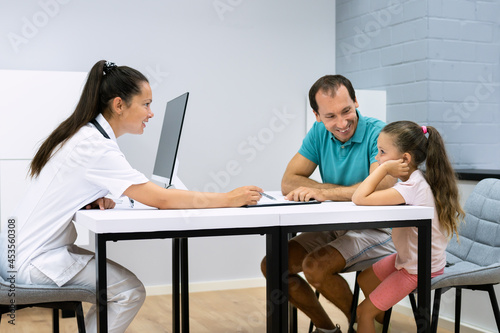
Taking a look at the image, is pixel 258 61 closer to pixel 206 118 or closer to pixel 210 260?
pixel 206 118

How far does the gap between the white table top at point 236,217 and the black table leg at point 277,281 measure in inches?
1.9

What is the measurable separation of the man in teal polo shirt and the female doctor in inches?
22.5

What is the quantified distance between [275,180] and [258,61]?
0.86 m

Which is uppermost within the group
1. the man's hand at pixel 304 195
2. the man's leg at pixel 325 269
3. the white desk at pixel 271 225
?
the man's hand at pixel 304 195

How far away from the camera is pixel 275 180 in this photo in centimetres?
424

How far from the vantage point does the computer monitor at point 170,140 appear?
2057 mm

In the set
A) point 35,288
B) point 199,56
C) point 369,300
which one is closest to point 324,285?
point 369,300

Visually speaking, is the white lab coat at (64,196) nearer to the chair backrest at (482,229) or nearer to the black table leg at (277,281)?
the black table leg at (277,281)

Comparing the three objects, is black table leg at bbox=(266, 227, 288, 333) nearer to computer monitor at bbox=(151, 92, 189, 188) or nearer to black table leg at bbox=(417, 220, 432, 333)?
black table leg at bbox=(417, 220, 432, 333)

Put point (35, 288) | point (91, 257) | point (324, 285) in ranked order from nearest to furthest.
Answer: point (35, 288)
point (91, 257)
point (324, 285)
